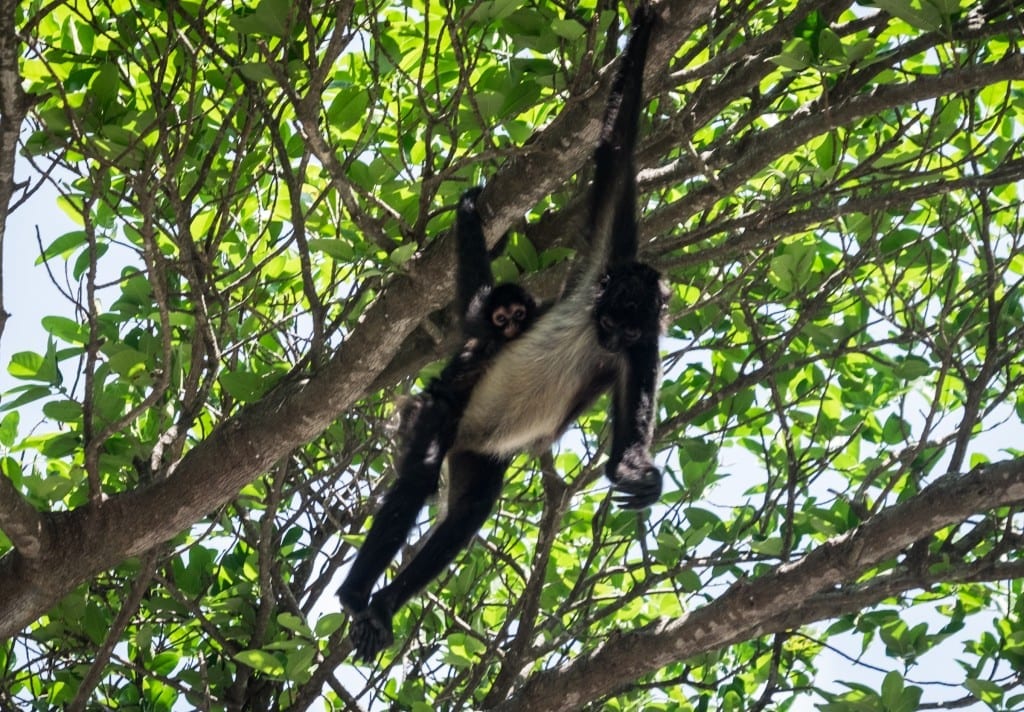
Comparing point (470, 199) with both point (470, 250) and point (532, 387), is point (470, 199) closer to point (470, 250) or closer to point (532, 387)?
point (470, 250)

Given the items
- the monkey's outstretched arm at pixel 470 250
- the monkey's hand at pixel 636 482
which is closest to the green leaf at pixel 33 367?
the monkey's outstretched arm at pixel 470 250

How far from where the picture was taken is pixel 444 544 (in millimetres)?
5230

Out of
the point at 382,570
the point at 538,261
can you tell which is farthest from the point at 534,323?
the point at 382,570

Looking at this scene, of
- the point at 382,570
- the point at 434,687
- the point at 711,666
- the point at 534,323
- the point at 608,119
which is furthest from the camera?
the point at 434,687

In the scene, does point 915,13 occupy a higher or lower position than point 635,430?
higher

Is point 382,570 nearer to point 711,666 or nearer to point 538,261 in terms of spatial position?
point 538,261

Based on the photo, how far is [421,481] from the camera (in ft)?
17.0

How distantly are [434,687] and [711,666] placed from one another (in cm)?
152

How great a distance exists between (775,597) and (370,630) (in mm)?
1624

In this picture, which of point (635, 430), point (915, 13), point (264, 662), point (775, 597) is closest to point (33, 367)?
point (264, 662)

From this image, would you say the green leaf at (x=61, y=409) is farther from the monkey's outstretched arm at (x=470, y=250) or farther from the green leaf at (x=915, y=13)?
the green leaf at (x=915, y=13)

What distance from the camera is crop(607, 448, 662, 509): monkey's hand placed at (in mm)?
4668

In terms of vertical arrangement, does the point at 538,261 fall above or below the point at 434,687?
above

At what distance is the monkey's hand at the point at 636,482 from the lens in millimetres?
4668
